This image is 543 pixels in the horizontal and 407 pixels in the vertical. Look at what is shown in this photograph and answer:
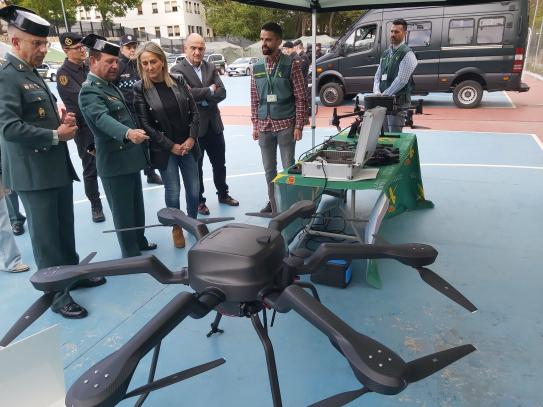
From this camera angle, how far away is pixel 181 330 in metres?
2.41

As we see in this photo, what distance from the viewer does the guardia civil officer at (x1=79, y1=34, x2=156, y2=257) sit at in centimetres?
263

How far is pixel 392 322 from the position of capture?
8.04 ft

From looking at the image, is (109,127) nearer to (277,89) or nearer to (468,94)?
→ (277,89)

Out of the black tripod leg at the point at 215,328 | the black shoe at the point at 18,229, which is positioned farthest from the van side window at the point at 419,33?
the black tripod leg at the point at 215,328

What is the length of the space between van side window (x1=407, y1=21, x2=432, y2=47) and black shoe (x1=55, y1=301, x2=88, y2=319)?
10038mm

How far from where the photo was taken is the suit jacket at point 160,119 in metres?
3.07

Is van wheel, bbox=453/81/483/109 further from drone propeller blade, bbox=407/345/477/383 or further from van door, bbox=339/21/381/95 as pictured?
drone propeller blade, bbox=407/345/477/383

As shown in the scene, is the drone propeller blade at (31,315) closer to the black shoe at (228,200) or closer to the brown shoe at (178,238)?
the brown shoe at (178,238)

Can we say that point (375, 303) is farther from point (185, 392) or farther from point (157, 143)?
point (157, 143)

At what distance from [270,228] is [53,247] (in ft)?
6.75

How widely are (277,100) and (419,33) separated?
26.2 ft

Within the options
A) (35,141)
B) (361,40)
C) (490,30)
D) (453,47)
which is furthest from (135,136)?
(490,30)

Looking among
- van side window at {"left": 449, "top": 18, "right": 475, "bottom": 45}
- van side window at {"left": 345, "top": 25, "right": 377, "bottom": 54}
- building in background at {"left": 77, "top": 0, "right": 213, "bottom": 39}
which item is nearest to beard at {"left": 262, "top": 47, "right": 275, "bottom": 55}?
van side window at {"left": 345, "top": 25, "right": 377, "bottom": 54}

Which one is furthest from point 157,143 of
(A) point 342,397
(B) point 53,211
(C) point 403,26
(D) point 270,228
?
(C) point 403,26
